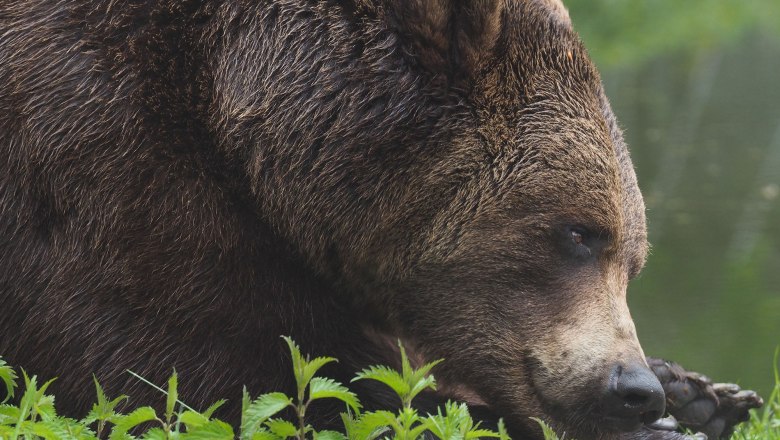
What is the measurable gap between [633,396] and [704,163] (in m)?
10.7

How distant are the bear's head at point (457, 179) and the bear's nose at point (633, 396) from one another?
3cm

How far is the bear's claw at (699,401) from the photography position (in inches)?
223

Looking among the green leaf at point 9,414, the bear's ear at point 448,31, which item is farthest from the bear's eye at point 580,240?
the green leaf at point 9,414

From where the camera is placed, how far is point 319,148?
480 cm

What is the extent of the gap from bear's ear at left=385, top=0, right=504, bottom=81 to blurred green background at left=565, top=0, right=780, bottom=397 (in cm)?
441

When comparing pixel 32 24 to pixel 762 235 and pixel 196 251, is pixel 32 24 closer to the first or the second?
pixel 196 251

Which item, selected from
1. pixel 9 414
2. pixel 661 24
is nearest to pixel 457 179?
pixel 9 414

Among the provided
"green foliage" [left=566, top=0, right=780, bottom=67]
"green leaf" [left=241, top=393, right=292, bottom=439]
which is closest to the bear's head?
"green leaf" [left=241, top=393, right=292, bottom=439]

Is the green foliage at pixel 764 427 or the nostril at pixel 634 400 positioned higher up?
the nostril at pixel 634 400

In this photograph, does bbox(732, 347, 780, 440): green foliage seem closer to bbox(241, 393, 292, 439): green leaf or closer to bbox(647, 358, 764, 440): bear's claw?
bbox(647, 358, 764, 440): bear's claw

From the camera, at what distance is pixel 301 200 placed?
4844 mm

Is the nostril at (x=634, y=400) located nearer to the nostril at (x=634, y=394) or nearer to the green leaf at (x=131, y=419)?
the nostril at (x=634, y=394)

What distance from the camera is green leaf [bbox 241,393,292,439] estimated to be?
3897 mm

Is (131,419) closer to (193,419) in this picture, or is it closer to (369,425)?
(193,419)
